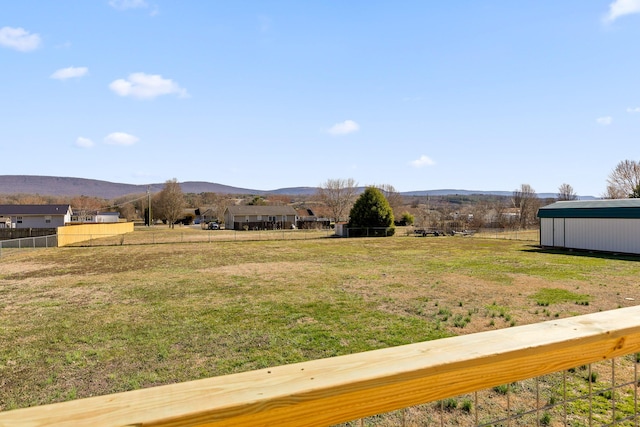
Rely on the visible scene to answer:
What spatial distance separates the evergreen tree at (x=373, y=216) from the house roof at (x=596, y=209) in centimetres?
1627

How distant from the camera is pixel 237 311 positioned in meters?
9.25

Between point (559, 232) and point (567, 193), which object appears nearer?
point (559, 232)

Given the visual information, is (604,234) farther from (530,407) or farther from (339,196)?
(339,196)

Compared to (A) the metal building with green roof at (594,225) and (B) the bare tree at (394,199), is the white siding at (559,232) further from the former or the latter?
(B) the bare tree at (394,199)

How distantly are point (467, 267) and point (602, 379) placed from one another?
39.2ft

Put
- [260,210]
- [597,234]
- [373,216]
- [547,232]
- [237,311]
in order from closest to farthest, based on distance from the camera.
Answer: [237,311], [597,234], [547,232], [373,216], [260,210]

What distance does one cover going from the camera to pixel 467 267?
16734 millimetres

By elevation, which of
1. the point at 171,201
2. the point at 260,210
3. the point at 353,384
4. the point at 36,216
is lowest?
the point at 353,384

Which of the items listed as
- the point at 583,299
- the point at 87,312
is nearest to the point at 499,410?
the point at 583,299

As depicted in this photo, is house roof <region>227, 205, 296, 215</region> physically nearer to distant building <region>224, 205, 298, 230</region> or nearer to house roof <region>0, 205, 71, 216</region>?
distant building <region>224, 205, 298, 230</region>

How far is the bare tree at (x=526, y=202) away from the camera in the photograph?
68.0 m

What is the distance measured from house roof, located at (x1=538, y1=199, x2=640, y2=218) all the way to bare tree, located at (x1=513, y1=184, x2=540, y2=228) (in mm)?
42747

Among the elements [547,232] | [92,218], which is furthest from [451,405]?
[92,218]

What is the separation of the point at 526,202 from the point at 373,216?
45.1 meters
